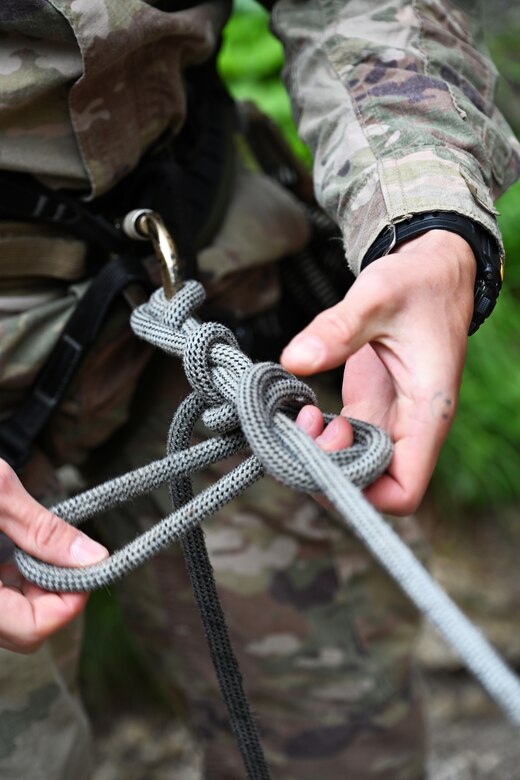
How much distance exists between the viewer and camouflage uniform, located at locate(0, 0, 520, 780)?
0.72 m

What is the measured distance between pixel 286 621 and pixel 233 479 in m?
0.56

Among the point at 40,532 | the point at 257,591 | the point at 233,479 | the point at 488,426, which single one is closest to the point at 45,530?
the point at 40,532

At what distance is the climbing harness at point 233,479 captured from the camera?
46 cm

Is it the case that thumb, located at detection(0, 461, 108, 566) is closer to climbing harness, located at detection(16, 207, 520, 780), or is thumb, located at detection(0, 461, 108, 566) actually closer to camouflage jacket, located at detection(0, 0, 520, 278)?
climbing harness, located at detection(16, 207, 520, 780)

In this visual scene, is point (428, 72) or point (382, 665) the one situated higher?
point (428, 72)

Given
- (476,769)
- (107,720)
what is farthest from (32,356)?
(476,769)

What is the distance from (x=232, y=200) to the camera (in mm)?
1039

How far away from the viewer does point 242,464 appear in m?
0.60

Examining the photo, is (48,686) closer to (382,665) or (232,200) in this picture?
(382,665)

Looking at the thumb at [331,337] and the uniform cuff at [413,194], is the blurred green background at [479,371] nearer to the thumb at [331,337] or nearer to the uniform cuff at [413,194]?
the uniform cuff at [413,194]

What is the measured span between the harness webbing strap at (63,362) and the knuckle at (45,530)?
0.87ft

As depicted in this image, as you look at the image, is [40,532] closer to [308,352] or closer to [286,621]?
[308,352]

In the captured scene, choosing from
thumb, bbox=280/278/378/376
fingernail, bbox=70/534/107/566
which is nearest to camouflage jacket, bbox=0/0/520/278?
thumb, bbox=280/278/378/376

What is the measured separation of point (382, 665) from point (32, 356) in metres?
0.65
